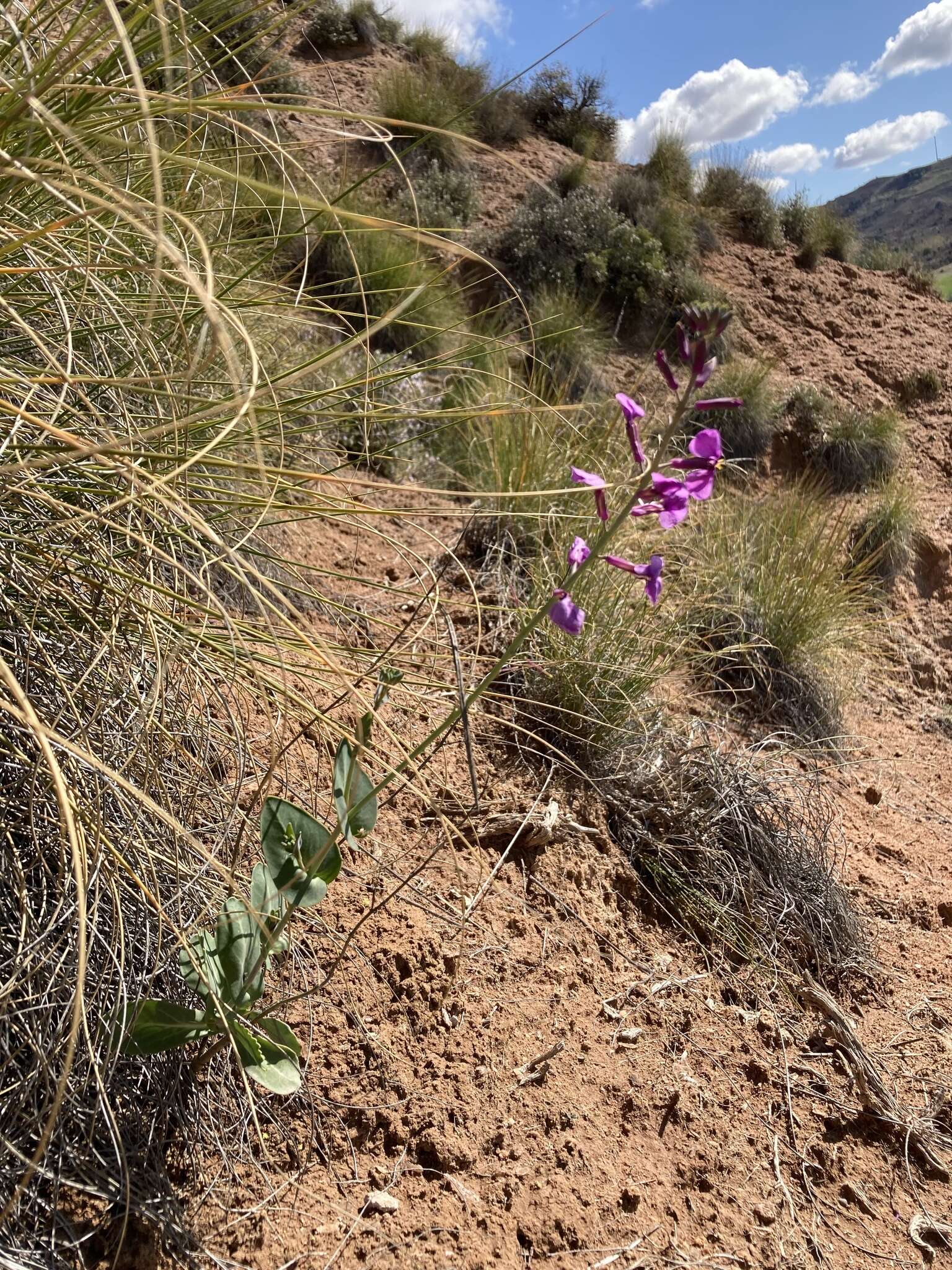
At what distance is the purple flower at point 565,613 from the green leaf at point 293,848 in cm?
41

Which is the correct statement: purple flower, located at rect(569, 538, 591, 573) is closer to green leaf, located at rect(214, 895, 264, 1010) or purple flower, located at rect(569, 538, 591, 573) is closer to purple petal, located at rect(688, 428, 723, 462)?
purple petal, located at rect(688, 428, 723, 462)

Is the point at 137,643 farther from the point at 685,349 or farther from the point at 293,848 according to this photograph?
the point at 685,349

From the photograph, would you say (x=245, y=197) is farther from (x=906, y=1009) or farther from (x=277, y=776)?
(x=906, y=1009)

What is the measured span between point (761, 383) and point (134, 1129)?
646 centimetres

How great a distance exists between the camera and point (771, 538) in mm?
4109

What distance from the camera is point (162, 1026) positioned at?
3.19ft

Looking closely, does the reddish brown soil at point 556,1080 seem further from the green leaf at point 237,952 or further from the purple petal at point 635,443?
the purple petal at point 635,443

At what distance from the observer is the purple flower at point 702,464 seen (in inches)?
41.1

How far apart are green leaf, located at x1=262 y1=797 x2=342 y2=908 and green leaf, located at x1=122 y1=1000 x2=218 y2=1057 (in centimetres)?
18

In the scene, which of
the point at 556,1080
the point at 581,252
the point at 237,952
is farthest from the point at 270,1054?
the point at 581,252

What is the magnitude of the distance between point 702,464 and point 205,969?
0.87m

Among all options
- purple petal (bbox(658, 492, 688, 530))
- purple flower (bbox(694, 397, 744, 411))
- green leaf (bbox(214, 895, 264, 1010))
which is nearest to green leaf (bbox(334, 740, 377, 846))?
green leaf (bbox(214, 895, 264, 1010))

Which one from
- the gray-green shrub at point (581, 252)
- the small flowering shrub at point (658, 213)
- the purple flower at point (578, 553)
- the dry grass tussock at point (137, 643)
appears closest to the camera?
the dry grass tussock at point (137, 643)

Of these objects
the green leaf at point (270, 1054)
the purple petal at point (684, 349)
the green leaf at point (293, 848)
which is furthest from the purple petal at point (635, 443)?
the green leaf at point (270, 1054)
